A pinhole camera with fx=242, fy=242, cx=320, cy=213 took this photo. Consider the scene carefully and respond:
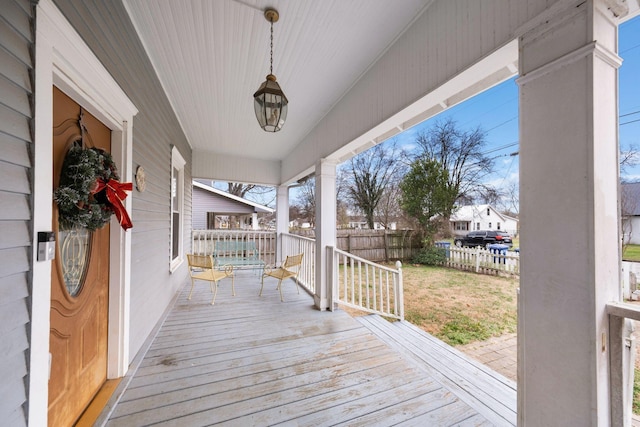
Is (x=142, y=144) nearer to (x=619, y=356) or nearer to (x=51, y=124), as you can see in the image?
(x=51, y=124)

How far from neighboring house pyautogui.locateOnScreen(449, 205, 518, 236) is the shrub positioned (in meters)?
2.74

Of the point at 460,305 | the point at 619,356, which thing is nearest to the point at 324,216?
the point at 619,356

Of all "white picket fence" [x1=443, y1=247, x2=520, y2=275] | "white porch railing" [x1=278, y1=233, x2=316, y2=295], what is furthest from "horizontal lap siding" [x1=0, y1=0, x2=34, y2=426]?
"white picket fence" [x1=443, y1=247, x2=520, y2=275]

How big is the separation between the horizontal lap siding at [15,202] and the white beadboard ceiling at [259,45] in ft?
4.22

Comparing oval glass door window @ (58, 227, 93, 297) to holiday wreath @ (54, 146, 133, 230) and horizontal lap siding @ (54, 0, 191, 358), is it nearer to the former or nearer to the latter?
holiday wreath @ (54, 146, 133, 230)

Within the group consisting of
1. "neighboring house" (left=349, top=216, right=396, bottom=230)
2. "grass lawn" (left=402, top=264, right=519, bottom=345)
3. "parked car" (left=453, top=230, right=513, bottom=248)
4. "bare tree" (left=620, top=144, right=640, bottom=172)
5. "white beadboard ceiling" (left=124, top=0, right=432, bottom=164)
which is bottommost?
"grass lawn" (left=402, top=264, right=519, bottom=345)

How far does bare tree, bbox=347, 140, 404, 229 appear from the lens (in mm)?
10961

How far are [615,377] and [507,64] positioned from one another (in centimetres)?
168

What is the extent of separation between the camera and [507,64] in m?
1.51

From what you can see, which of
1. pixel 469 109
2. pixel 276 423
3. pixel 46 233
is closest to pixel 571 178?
pixel 276 423

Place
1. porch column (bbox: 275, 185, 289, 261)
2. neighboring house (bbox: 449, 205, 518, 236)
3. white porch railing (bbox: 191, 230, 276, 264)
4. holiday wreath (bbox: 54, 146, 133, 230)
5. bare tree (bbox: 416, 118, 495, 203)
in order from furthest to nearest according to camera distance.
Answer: neighboring house (bbox: 449, 205, 518, 236)
bare tree (bbox: 416, 118, 495, 203)
porch column (bbox: 275, 185, 289, 261)
white porch railing (bbox: 191, 230, 276, 264)
holiday wreath (bbox: 54, 146, 133, 230)

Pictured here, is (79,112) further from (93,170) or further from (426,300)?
(426,300)

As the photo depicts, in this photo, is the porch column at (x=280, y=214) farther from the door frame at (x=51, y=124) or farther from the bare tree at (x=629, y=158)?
the bare tree at (x=629, y=158)

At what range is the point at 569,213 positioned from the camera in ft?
3.47
